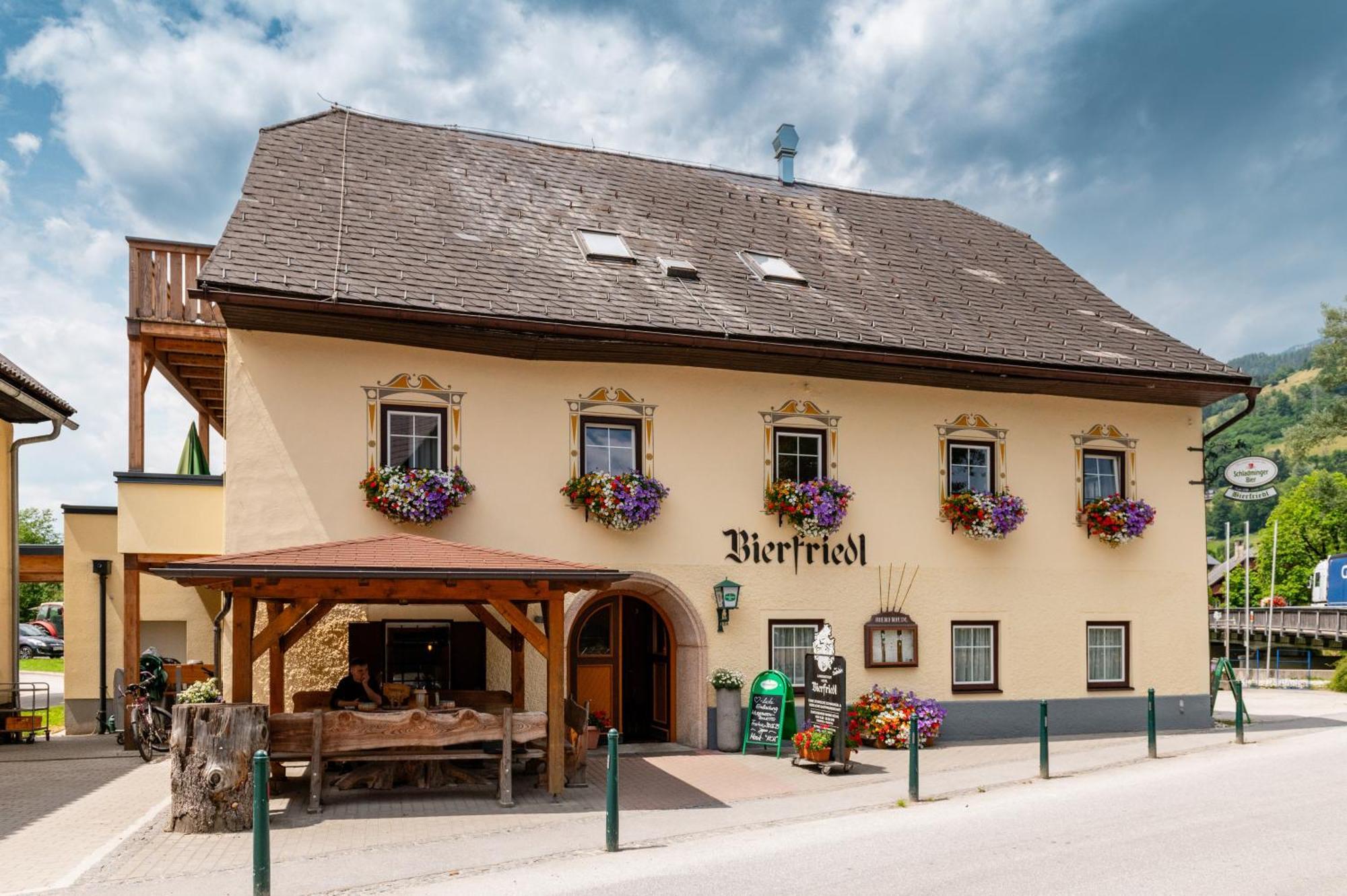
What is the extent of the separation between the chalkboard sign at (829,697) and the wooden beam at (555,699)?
3.54 meters

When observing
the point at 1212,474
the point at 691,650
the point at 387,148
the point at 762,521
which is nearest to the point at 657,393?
the point at 762,521

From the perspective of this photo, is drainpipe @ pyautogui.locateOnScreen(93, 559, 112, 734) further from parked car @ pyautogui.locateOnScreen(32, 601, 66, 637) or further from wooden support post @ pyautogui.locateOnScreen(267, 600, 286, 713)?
parked car @ pyautogui.locateOnScreen(32, 601, 66, 637)

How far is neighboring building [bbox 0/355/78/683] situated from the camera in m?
19.2

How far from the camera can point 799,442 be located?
16.4 metres

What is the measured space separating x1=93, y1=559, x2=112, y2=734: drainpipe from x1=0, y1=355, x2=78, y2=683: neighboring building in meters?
1.46

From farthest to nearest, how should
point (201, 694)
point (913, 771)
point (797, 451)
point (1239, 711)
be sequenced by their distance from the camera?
point (1239, 711), point (797, 451), point (201, 694), point (913, 771)

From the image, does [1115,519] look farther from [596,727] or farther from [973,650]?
[596,727]

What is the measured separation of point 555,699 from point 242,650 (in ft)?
9.81

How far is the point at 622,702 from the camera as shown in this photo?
657 inches

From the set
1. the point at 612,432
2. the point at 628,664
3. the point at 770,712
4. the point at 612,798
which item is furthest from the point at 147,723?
the point at 612,798

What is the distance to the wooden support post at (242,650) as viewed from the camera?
10.7 m

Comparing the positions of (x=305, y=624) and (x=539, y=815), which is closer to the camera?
(x=539, y=815)

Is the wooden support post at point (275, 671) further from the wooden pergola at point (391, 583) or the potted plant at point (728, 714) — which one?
the potted plant at point (728, 714)

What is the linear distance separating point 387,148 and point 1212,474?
1440cm
